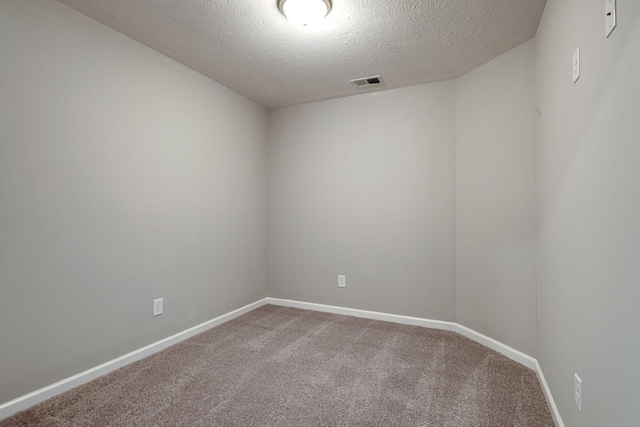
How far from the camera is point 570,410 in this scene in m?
1.41

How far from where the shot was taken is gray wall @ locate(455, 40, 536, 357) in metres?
2.27

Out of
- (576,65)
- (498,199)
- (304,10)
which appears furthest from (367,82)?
(576,65)

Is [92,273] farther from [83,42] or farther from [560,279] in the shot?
[560,279]

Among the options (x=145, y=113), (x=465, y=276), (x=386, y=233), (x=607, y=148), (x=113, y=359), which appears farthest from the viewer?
(x=386, y=233)

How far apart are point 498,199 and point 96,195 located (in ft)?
9.43

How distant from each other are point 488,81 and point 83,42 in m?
2.92

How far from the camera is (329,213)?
11.5 feet

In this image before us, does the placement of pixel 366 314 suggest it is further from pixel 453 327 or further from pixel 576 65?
pixel 576 65

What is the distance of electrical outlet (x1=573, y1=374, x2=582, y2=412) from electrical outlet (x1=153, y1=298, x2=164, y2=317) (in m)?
2.61

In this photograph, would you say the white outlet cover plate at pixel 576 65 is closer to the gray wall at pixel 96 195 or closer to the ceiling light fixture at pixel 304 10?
the ceiling light fixture at pixel 304 10

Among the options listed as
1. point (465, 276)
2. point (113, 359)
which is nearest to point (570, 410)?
point (465, 276)

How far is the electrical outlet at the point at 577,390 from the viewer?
1.29 metres

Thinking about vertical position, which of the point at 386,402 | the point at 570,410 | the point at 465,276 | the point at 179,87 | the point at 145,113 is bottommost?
the point at 386,402

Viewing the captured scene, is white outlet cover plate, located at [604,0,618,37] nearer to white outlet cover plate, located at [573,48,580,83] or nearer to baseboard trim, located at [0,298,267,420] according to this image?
white outlet cover plate, located at [573,48,580,83]
